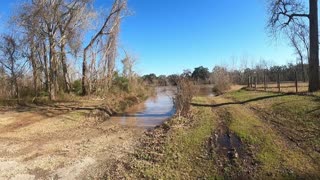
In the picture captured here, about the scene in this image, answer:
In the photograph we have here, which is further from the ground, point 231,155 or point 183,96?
point 183,96

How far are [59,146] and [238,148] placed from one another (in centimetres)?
537

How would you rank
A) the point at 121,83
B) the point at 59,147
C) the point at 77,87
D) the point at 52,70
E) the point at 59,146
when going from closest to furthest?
1. the point at 59,147
2. the point at 59,146
3. the point at 52,70
4. the point at 77,87
5. the point at 121,83

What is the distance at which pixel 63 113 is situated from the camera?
611 inches

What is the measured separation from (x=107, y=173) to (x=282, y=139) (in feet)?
15.1

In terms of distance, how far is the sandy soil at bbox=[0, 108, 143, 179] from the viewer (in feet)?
→ 22.3

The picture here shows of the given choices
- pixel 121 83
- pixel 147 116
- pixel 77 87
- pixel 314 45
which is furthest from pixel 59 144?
pixel 121 83

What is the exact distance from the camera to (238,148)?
7516 mm

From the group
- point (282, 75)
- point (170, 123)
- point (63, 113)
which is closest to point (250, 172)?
point (170, 123)

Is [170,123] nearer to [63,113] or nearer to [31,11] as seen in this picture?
[63,113]

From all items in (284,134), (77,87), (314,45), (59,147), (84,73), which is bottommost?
(59,147)

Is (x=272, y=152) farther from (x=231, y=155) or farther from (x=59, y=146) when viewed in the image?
(x=59, y=146)

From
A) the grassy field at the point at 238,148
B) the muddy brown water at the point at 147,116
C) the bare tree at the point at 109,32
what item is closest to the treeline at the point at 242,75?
the bare tree at the point at 109,32

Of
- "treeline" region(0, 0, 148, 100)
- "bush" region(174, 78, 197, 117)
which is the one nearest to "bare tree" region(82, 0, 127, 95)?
"treeline" region(0, 0, 148, 100)

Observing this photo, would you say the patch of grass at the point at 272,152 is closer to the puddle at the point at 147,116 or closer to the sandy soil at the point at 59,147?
the sandy soil at the point at 59,147
